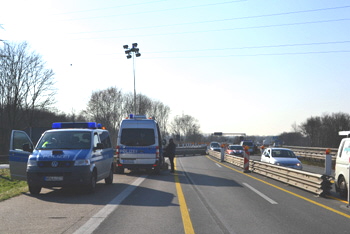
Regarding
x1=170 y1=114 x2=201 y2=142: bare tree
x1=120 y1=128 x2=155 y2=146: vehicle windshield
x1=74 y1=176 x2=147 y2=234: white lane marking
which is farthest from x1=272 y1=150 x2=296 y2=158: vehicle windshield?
x1=170 y1=114 x2=201 y2=142: bare tree

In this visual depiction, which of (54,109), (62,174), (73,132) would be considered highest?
(54,109)

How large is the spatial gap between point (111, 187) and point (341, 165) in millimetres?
7750

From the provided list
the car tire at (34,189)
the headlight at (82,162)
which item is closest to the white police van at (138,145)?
the headlight at (82,162)

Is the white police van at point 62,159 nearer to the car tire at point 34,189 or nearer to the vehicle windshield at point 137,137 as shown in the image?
the car tire at point 34,189

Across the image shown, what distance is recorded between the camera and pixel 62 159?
10641mm

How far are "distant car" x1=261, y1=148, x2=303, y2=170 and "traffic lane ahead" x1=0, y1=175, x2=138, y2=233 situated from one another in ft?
38.1

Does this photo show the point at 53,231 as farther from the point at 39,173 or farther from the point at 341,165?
the point at 341,165

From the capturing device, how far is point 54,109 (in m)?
55.8

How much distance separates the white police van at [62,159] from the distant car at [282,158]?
11146 millimetres

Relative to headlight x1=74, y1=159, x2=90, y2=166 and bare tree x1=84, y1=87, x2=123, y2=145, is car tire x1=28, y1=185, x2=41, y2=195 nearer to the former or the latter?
headlight x1=74, y1=159, x2=90, y2=166

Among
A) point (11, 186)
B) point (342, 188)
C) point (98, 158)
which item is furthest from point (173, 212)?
point (11, 186)

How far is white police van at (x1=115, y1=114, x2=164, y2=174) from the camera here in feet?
58.3

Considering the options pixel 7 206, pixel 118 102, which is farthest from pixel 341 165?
pixel 118 102

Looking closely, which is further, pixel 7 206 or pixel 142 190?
pixel 142 190
